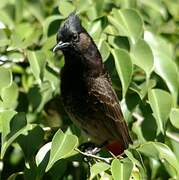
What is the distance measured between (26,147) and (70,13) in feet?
2.34

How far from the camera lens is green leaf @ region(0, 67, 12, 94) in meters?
3.01

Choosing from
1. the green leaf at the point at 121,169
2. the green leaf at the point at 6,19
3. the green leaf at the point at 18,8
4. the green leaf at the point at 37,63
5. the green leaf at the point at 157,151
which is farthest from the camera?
the green leaf at the point at 18,8

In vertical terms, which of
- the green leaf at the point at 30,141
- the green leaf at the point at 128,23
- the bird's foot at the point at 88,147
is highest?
the green leaf at the point at 128,23

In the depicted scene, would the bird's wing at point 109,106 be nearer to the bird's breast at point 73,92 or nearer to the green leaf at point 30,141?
the bird's breast at point 73,92

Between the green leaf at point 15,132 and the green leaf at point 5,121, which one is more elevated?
the green leaf at point 5,121

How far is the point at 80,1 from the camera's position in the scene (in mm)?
3477

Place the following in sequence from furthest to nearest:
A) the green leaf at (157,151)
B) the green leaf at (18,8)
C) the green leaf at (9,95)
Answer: the green leaf at (18,8), the green leaf at (9,95), the green leaf at (157,151)

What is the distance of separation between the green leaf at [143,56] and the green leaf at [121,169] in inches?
23.8

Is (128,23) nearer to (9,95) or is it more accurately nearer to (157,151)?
(9,95)

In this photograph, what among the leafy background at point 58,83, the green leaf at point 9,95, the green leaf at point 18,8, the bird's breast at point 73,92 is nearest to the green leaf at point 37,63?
the leafy background at point 58,83

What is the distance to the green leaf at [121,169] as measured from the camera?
269cm

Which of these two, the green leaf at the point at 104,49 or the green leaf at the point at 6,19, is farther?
the green leaf at the point at 6,19

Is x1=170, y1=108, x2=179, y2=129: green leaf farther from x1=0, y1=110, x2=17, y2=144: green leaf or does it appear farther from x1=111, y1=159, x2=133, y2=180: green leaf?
x1=0, y1=110, x2=17, y2=144: green leaf

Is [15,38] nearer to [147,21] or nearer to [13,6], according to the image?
[13,6]
